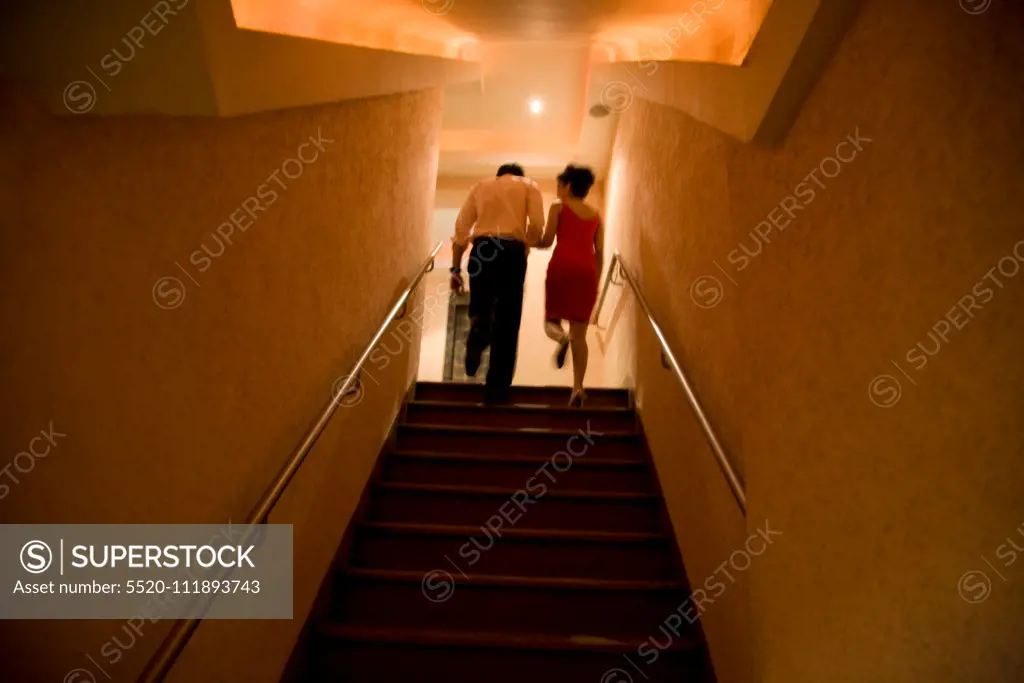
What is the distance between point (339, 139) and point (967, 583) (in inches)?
80.4

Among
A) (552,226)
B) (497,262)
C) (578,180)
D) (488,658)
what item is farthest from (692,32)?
(488,658)

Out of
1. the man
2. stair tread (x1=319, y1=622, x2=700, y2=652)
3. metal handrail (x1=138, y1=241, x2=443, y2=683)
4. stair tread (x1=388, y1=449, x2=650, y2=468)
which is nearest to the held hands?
the man

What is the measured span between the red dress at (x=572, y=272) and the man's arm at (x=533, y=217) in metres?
0.11

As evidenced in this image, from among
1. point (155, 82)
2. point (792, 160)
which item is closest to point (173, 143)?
point (155, 82)

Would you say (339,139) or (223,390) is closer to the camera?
(223,390)

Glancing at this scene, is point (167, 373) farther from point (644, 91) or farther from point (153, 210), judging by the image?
point (644, 91)

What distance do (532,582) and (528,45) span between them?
11.5 ft

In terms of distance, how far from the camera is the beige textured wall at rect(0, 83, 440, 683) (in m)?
0.99

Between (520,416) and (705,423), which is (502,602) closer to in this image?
(705,423)

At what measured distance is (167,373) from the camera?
45.5 inches

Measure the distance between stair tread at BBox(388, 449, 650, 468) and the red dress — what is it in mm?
790

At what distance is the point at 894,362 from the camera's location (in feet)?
2.95

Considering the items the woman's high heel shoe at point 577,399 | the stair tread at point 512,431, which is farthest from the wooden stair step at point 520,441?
the woman's high heel shoe at point 577,399

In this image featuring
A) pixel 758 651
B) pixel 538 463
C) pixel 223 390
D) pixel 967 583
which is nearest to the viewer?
pixel 967 583
